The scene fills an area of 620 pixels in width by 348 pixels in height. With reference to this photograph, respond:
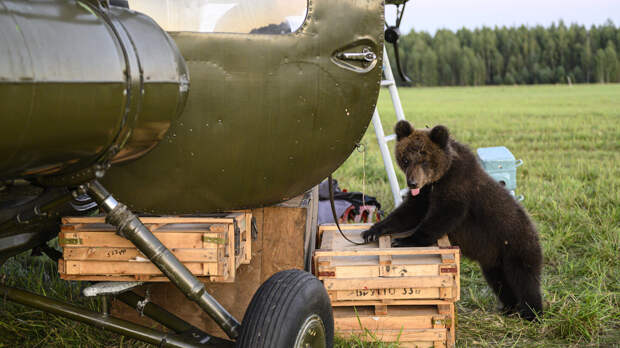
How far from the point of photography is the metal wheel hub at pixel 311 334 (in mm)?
2512

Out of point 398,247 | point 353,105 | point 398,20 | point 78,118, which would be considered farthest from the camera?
point 398,20

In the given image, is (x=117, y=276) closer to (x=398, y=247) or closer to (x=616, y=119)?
(x=398, y=247)

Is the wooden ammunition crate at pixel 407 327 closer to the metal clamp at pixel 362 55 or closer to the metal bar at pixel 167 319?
the metal bar at pixel 167 319

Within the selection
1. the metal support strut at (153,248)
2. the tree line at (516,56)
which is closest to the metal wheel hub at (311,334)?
the metal support strut at (153,248)

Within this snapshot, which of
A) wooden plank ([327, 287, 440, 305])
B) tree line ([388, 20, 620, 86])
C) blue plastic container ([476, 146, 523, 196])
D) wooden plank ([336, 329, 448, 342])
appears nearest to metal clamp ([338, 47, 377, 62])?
wooden plank ([327, 287, 440, 305])

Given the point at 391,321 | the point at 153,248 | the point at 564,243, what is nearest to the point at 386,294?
the point at 391,321

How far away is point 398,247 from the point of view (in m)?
3.78

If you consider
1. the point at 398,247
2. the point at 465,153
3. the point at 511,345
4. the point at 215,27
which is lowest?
the point at 511,345

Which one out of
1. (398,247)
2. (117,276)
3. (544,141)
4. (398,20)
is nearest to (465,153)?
(398,247)

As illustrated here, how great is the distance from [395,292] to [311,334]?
37.3 inches

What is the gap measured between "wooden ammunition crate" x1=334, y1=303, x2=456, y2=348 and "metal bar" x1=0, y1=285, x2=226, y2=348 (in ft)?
3.79

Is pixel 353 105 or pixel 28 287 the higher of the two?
pixel 353 105

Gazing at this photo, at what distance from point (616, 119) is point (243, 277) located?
15.2m

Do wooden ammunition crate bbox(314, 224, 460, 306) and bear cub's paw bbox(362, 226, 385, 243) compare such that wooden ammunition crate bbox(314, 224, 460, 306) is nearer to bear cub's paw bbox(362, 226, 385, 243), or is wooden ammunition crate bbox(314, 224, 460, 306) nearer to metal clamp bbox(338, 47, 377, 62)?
bear cub's paw bbox(362, 226, 385, 243)
